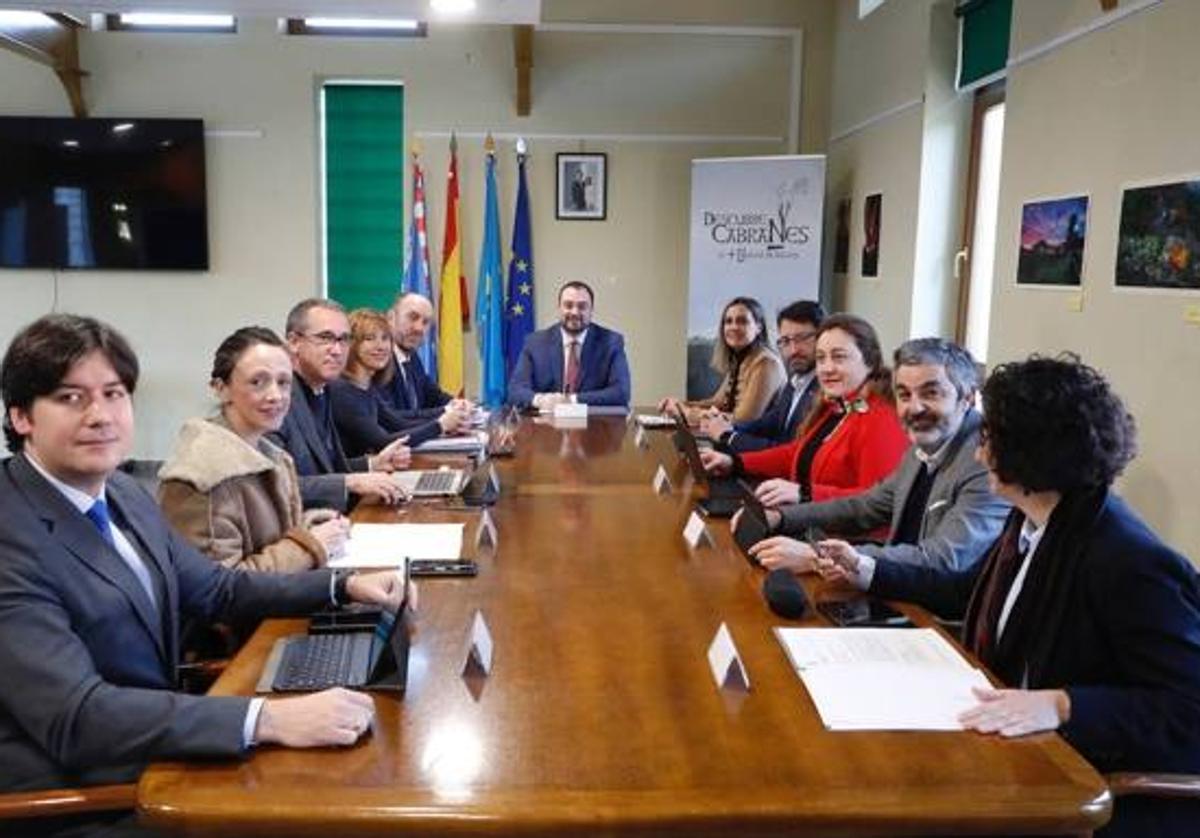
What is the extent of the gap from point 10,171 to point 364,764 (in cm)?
606

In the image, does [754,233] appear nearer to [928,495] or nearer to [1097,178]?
[1097,178]

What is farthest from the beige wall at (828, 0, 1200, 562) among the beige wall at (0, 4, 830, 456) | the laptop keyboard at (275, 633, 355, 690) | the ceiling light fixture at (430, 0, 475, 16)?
the laptop keyboard at (275, 633, 355, 690)

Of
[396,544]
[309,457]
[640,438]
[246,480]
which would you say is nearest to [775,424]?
[640,438]

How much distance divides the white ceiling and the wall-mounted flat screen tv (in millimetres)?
1352

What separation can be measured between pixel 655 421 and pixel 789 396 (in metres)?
0.54

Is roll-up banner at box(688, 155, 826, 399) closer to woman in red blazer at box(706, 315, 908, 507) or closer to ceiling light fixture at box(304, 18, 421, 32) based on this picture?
ceiling light fixture at box(304, 18, 421, 32)

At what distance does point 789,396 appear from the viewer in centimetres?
387

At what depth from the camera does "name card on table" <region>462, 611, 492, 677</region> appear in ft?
4.67

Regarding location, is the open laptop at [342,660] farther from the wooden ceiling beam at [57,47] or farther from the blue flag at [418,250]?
the wooden ceiling beam at [57,47]

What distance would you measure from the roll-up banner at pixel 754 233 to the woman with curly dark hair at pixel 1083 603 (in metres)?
4.12

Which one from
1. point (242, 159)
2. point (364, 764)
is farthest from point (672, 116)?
point (364, 764)

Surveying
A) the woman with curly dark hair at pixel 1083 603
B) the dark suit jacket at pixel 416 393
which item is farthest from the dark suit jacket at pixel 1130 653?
the dark suit jacket at pixel 416 393

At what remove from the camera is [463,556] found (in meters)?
2.02

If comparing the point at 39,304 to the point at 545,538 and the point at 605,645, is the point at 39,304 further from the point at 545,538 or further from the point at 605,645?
the point at 605,645
